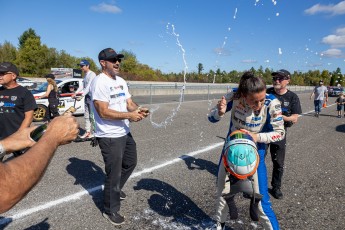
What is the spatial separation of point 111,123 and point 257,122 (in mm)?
1793

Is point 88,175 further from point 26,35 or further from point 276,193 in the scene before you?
point 26,35

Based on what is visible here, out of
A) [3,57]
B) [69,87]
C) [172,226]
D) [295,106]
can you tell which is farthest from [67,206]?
[3,57]

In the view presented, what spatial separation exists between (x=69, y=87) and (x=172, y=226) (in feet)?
32.5

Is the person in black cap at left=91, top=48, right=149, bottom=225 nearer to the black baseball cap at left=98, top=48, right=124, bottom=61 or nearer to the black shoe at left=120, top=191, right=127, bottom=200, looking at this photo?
the black baseball cap at left=98, top=48, right=124, bottom=61

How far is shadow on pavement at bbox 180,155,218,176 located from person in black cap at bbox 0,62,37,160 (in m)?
3.24

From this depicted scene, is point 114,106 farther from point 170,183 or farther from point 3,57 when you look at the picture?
point 3,57

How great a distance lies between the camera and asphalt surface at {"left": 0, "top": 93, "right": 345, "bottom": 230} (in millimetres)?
3676

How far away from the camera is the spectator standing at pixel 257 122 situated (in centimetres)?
291

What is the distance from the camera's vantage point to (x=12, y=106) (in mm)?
4160

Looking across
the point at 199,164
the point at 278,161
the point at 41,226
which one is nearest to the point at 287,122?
the point at 278,161

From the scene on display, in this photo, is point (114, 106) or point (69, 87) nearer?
point (114, 106)

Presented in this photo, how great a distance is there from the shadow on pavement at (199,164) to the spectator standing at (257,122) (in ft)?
8.19

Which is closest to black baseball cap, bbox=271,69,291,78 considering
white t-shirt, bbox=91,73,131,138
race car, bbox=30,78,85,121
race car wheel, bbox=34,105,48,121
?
white t-shirt, bbox=91,73,131,138

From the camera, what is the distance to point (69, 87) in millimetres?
12086
